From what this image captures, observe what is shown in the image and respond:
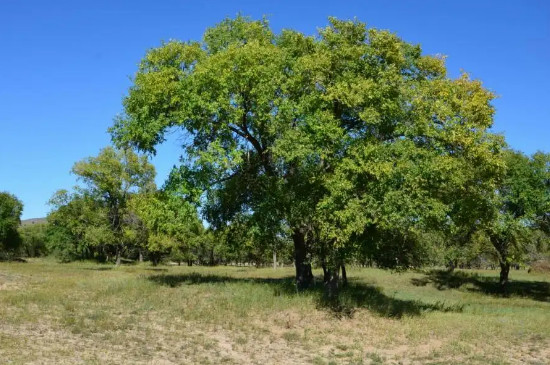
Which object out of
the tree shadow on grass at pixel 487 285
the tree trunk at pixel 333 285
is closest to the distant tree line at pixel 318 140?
the tree trunk at pixel 333 285

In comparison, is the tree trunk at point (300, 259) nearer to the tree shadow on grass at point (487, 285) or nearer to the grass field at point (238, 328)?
the grass field at point (238, 328)

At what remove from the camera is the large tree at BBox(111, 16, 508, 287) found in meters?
21.5

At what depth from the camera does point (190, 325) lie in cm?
1998

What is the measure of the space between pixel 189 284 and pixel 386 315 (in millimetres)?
12795

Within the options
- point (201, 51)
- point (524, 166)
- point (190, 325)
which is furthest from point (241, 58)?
point (524, 166)

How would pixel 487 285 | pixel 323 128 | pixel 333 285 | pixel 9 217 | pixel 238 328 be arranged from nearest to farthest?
pixel 238 328
pixel 323 128
pixel 333 285
pixel 487 285
pixel 9 217

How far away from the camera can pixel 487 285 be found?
5169 cm

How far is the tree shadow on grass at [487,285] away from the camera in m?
46.7

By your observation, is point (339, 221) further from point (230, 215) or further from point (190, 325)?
point (230, 215)

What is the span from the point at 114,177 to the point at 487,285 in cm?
4703

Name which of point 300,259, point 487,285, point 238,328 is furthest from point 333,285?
point 487,285

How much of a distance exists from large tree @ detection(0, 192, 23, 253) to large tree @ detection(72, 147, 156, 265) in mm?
24311

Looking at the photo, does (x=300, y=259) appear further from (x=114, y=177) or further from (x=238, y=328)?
(x=114, y=177)

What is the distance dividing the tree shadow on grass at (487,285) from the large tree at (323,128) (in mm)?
24015
